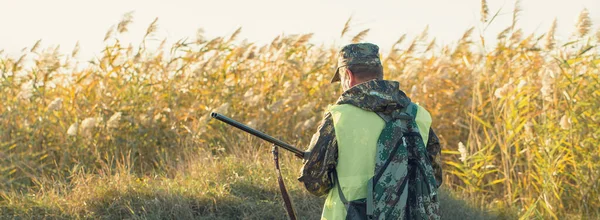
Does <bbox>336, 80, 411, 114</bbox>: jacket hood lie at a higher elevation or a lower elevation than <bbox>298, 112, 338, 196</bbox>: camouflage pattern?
higher

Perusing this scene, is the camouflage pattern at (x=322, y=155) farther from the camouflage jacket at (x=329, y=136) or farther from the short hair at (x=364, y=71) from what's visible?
the short hair at (x=364, y=71)

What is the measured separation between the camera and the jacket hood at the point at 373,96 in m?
3.39

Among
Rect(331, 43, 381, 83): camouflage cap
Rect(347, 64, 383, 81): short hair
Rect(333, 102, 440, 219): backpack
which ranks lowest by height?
Rect(333, 102, 440, 219): backpack

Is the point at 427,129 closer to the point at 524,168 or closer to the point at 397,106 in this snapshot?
the point at 397,106

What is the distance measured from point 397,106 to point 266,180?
292 centimetres

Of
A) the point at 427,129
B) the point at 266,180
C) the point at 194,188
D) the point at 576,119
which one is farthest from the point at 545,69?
the point at 427,129

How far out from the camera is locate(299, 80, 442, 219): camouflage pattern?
3.39 meters

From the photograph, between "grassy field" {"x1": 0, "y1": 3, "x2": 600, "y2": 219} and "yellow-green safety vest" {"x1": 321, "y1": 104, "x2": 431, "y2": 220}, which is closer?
"yellow-green safety vest" {"x1": 321, "y1": 104, "x2": 431, "y2": 220}

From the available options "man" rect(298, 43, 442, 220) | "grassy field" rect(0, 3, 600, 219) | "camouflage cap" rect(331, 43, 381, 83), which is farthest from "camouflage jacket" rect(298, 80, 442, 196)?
"grassy field" rect(0, 3, 600, 219)

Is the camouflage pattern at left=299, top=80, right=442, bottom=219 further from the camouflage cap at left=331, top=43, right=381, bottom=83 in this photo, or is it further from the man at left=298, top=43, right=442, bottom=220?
the camouflage cap at left=331, top=43, right=381, bottom=83

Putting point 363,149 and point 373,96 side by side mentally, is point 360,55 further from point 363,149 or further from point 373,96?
point 363,149

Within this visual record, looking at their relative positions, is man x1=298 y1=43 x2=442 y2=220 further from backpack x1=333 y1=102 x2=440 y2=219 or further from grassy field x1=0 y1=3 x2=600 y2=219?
grassy field x1=0 y1=3 x2=600 y2=219

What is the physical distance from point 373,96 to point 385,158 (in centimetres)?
27

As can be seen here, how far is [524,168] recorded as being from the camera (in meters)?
7.51
